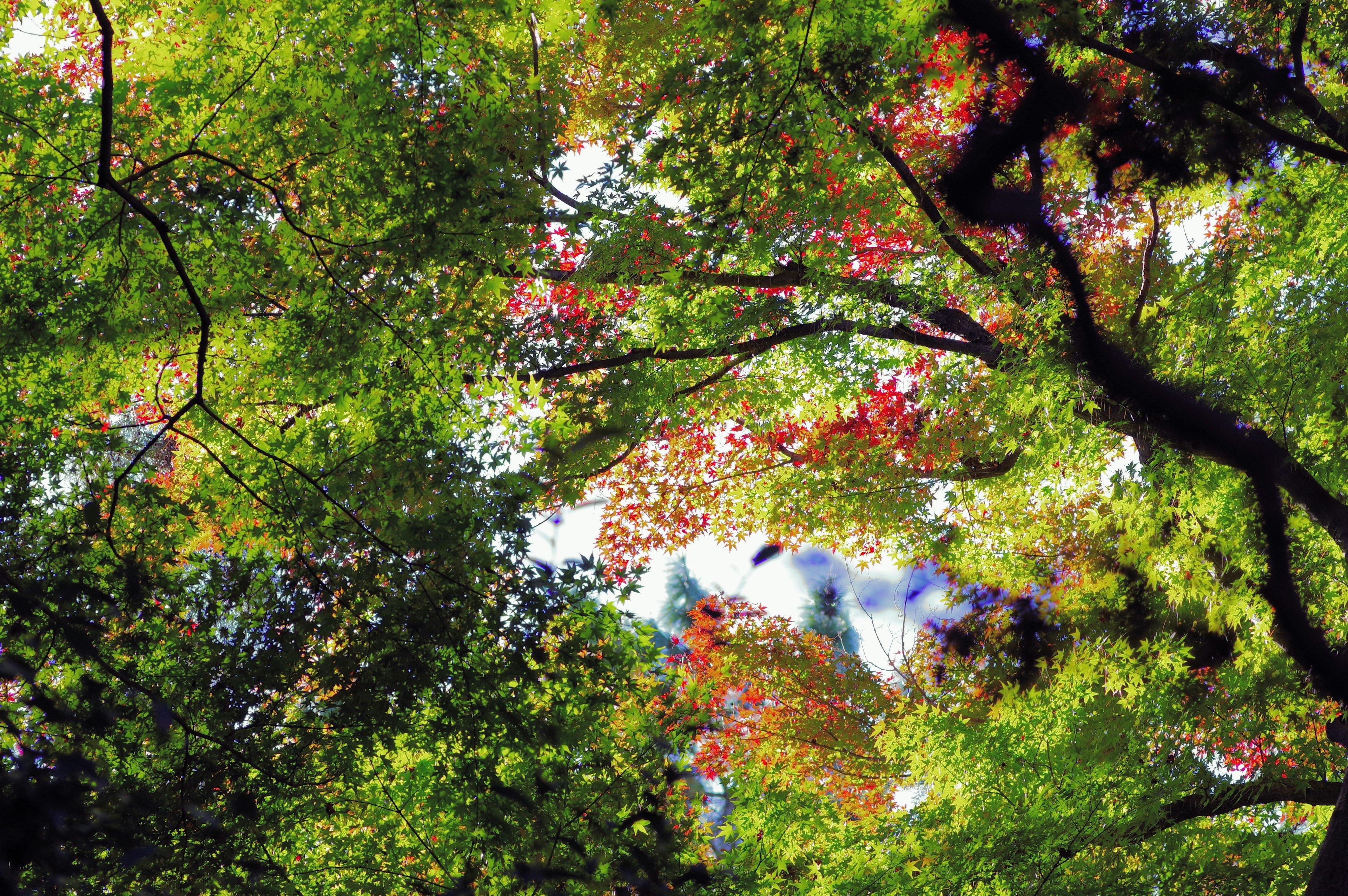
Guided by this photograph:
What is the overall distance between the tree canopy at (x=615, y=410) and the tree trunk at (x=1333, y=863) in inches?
1.3

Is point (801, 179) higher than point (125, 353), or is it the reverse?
point (801, 179)

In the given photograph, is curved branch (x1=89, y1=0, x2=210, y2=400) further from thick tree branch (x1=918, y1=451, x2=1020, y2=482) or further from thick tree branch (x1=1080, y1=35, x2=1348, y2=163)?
thick tree branch (x1=918, y1=451, x2=1020, y2=482)

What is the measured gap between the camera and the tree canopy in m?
3.20

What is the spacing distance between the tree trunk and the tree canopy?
0.03m

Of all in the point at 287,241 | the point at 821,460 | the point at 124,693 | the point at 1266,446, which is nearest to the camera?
the point at 124,693

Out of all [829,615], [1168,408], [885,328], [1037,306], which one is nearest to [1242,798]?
[1168,408]

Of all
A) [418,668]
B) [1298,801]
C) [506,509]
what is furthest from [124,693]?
[1298,801]

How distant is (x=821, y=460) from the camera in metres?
7.28

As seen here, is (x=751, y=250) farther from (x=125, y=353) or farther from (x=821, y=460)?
(x=125, y=353)

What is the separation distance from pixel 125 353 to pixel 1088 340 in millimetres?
5514

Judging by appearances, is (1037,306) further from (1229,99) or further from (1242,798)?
(1242,798)

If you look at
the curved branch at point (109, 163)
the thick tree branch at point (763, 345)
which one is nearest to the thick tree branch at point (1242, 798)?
the thick tree branch at point (763, 345)

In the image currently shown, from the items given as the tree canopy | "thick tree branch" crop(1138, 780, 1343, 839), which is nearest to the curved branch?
the tree canopy

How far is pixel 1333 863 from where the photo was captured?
4.12m
